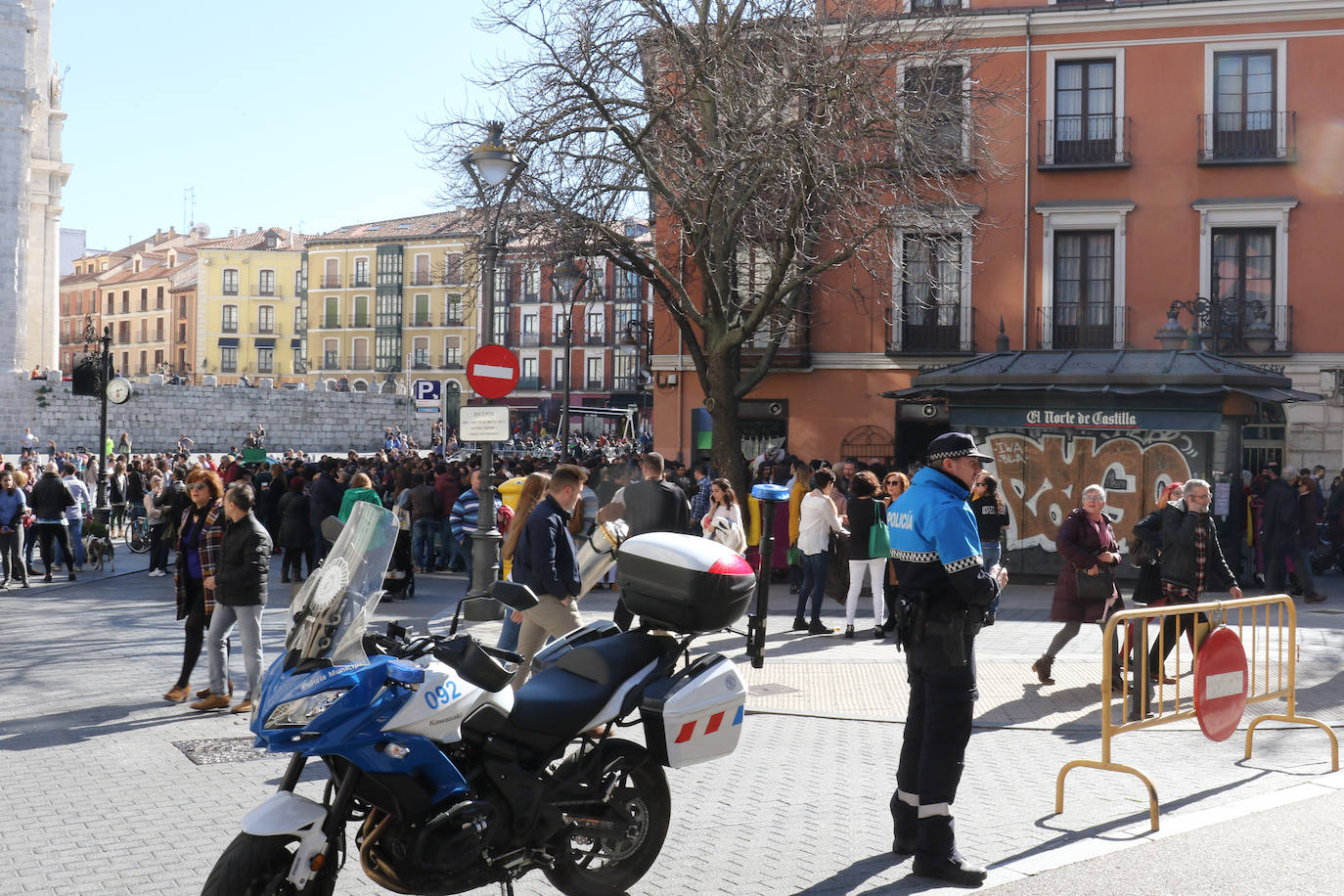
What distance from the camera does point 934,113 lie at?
68.4ft

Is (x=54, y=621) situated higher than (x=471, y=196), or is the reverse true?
(x=471, y=196)

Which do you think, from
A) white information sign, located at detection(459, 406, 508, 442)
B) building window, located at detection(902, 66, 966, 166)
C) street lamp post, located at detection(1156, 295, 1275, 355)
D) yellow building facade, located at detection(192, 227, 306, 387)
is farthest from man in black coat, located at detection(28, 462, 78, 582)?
yellow building facade, located at detection(192, 227, 306, 387)

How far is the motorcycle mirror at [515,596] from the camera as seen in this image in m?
4.47

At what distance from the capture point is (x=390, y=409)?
67438mm

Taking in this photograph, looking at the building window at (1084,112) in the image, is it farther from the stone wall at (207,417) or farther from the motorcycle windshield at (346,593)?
the stone wall at (207,417)

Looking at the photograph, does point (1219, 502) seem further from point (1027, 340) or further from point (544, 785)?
point (544, 785)

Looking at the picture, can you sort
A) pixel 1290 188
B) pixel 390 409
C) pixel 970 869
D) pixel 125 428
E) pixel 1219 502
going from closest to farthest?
pixel 970 869, pixel 1219 502, pixel 1290 188, pixel 125 428, pixel 390 409

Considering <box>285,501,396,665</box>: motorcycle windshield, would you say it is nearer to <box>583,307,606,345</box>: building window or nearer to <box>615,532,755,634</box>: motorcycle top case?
<box>615,532,755,634</box>: motorcycle top case

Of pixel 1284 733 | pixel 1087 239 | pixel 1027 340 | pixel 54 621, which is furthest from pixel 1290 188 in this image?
pixel 54 621

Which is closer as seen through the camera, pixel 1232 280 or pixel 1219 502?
pixel 1219 502

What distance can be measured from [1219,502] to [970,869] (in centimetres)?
1294

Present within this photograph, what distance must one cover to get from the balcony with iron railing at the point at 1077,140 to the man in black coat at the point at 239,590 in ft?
67.5

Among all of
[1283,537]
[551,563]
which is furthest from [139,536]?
[1283,537]

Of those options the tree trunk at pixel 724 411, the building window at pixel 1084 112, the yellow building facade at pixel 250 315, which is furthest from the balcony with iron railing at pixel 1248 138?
the yellow building facade at pixel 250 315
